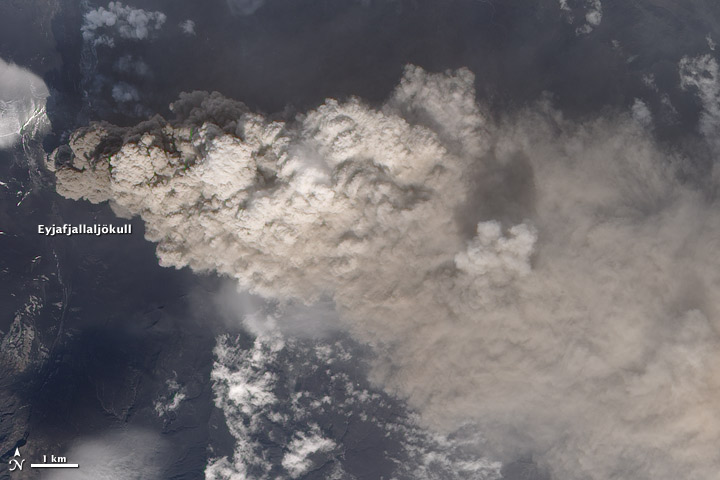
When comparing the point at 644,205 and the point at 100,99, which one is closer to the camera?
the point at 644,205

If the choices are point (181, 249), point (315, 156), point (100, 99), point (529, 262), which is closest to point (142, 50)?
point (100, 99)

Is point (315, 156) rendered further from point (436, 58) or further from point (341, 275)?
point (436, 58)

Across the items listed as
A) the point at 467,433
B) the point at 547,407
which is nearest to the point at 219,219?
the point at 467,433

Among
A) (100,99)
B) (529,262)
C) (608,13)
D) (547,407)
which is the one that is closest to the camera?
(529,262)

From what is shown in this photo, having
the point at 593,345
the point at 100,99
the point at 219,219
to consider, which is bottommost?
the point at 593,345

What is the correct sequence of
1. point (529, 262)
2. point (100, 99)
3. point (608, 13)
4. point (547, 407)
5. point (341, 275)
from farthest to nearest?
point (100, 99) < point (608, 13) < point (341, 275) < point (547, 407) < point (529, 262)

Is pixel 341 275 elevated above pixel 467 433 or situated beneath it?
elevated above
